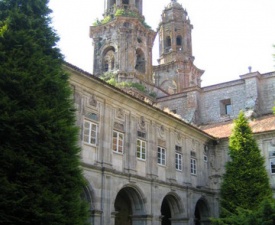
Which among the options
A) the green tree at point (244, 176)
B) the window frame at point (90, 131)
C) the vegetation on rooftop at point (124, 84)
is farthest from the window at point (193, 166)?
the vegetation on rooftop at point (124, 84)

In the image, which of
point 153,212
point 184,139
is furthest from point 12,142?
point 184,139

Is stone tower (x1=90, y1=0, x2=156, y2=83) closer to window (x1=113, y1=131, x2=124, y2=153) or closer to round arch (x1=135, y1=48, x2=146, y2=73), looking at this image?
round arch (x1=135, y1=48, x2=146, y2=73)

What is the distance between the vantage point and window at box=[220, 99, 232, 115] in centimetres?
3625

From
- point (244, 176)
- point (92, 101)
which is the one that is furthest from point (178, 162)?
point (92, 101)

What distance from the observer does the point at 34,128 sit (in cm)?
1148

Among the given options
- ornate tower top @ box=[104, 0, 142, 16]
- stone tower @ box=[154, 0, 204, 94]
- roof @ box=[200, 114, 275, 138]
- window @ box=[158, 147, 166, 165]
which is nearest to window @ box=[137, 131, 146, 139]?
window @ box=[158, 147, 166, 165]

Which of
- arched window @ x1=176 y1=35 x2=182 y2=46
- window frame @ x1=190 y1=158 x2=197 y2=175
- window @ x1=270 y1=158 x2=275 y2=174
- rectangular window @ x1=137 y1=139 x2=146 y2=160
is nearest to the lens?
rectangular window @ x1=137 y1=139 x2=146 y2=160

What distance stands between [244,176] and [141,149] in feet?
21.6

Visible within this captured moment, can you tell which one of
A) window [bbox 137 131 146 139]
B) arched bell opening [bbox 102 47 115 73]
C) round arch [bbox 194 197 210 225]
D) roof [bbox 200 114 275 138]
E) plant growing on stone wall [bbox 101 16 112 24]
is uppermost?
plant growing on stone wall [bbox 101 16 112 24]

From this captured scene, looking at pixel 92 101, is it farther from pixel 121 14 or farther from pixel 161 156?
pixel 121 14

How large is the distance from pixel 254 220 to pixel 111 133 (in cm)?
822

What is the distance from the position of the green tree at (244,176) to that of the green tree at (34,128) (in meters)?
14.4

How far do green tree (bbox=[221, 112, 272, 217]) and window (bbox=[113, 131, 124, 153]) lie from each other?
7163 mm

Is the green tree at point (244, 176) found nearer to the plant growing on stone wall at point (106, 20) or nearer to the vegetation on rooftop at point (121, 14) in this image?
the vegetation on rooftop at point (121, 14)
